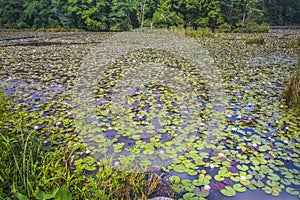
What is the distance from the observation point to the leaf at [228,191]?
5.91 feet

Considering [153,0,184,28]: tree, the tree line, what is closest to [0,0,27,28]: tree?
the tree line

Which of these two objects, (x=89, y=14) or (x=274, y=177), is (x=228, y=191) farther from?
(x=89, y=14)

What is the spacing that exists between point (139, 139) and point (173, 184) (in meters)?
0.74

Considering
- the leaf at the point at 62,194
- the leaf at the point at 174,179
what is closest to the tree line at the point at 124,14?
the leaf at the point at 174,179

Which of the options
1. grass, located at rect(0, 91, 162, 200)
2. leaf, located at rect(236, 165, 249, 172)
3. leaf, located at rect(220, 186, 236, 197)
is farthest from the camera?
leaf, located at rect(236, 165, 249, 172)

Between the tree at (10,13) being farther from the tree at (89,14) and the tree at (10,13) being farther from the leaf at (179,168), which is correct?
the leaf at (179,168)

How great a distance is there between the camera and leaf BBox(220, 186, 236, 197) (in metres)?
1.80

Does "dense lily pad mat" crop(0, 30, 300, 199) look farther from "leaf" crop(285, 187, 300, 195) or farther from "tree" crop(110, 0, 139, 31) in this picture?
"tree" crop(110, 0, 139, 31)

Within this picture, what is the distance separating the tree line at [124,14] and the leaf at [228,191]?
55.7 ft

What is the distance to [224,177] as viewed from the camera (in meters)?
1.98

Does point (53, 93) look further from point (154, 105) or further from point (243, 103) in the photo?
point (243, 103)

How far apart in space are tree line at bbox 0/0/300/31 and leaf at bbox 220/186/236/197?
16981mm

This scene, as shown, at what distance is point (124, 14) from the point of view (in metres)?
18.5

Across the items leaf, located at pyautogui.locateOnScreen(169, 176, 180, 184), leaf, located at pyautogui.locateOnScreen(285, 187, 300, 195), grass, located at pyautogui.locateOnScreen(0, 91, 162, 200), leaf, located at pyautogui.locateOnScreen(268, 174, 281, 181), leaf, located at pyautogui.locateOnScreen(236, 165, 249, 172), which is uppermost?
grass, located at pyautogui.locateOnScreen(0, 91, 162, 200)
